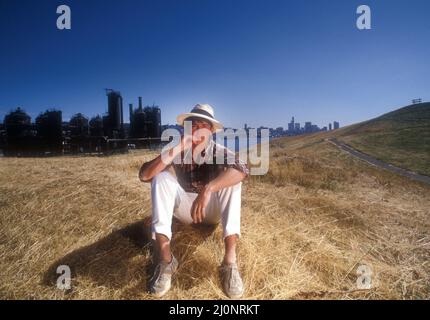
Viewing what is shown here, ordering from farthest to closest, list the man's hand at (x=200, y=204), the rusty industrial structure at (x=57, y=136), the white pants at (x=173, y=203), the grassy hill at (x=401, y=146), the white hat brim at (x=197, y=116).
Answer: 1. the rusty industrial structure at (x=57, y=136)
2. the grassy hill at (x=401, y=146)
3. the white hat brim at (x=197, y=116)
4. the man's hand at (x=200, y=204)
5. the white pants at (x=173, y=203)

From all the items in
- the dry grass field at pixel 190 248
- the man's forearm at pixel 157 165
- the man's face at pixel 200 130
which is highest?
the man's face at pixel 200 130

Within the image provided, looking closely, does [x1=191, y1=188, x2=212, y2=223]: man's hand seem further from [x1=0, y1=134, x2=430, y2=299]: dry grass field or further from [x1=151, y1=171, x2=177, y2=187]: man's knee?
[x1=0, y1=134, x2=430, y2=299]: dry grass field

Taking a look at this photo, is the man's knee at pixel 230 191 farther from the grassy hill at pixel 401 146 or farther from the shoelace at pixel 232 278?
the grassy hill at pixel 401 146

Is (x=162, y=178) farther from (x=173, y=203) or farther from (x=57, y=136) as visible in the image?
(x=57, y=136)

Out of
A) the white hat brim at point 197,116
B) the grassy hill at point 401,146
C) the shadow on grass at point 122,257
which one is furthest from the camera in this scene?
the grassy hill at point 401,146

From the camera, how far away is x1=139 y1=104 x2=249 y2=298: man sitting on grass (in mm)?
2648

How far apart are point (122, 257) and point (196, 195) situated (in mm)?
1199

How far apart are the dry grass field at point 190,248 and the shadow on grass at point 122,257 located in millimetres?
12

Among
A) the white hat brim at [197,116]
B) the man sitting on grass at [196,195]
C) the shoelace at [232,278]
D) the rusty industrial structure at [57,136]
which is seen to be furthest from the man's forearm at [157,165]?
the rusty industrial structure at [57,136]

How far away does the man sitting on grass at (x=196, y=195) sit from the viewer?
8.69 feet

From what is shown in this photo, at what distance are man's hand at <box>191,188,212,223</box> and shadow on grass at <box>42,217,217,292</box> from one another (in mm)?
652

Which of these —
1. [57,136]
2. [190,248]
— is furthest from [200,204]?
[57,136]

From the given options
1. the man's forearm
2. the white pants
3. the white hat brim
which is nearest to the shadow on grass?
the white pants
